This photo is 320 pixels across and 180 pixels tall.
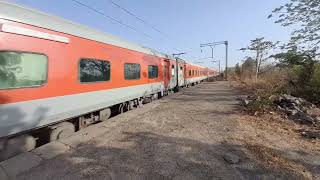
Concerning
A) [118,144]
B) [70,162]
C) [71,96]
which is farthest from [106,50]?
[70,162]

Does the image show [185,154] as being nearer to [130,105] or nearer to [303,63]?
[130,105]

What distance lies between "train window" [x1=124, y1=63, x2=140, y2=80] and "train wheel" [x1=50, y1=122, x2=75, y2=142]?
3.47 metres

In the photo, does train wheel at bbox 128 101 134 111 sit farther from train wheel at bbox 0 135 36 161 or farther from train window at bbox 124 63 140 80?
train wheel at bbox 0 135 36 161

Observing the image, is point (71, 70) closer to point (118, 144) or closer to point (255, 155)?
point (118, 144)

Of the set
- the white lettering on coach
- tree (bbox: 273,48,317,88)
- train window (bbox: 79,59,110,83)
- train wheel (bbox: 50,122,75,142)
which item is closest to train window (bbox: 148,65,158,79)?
train window (bbox: 79,59,110,83)

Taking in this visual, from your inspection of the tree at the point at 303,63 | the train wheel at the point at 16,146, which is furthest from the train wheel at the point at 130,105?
the tree at the point at 303,63

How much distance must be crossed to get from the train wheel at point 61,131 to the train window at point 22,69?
1.32 m

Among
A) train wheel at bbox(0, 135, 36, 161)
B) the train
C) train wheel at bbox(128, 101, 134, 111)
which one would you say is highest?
the train

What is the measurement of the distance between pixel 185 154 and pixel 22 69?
3.50 metres

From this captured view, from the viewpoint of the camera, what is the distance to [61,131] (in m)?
6.50

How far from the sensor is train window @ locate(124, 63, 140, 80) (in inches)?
390

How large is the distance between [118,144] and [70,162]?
4.26 ft

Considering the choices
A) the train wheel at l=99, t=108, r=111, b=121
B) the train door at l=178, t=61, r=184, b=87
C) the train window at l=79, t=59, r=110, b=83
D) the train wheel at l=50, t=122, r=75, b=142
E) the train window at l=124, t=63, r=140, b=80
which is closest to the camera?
the train wheel at l=50, t=122, r=75, b=142

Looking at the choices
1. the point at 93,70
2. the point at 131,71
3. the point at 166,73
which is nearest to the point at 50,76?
the point at 93,70
